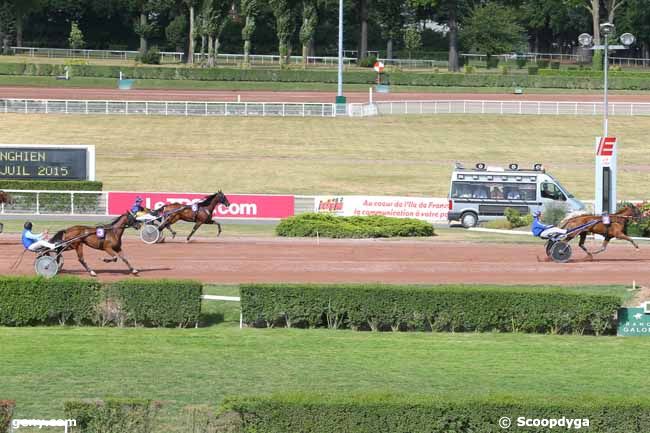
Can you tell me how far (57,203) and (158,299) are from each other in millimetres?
17081

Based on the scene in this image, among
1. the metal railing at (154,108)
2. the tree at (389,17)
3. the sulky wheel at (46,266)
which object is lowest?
the sulky wheel at (46,266)

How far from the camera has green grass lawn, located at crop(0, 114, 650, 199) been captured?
43.6 m

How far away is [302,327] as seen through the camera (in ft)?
62.4

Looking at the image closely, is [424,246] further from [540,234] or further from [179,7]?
[179,7]

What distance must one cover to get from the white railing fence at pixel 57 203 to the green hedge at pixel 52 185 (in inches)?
22.4

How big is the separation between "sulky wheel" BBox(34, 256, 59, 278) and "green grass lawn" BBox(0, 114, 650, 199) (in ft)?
67.6

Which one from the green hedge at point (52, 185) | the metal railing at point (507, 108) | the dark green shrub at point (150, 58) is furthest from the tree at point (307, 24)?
the green hedge at point (52, 185)

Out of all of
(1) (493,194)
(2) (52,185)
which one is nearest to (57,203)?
(2) (52,185)

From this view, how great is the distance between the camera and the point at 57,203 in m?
34.8

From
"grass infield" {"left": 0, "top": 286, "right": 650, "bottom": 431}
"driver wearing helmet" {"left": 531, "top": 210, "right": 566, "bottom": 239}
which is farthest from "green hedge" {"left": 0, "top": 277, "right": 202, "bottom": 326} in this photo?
"driver wearing helmet" {"left": 531, "top": 210, "right": 566, "bottom": 239}

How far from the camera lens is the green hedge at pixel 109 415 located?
1127 centimetres

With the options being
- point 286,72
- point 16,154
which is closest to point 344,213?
point 16,154

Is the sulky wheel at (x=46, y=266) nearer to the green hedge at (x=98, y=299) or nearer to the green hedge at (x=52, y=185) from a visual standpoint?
the green hedge at (x=98, y=299)

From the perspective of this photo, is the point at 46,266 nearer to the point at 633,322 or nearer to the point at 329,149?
the point at 633,322
